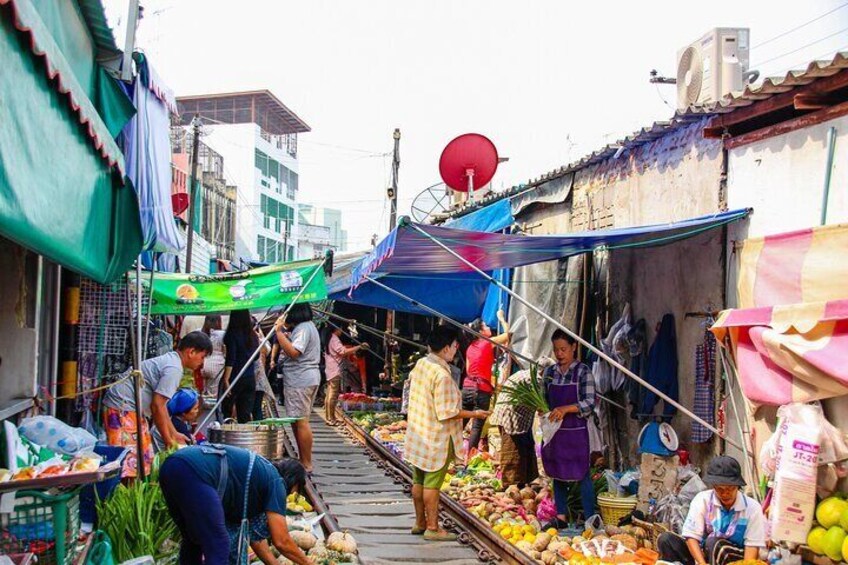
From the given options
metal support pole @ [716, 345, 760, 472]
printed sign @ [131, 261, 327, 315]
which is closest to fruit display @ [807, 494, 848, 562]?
metal support pole @ [716, 345, 760, 472]

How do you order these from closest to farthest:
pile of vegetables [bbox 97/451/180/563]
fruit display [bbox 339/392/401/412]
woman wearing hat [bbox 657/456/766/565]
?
woman wearing hat [bbox 657/456/766/565] → pile of vegetables [bbox 97/451/180/563] → fruit display [bbox 339/392/401/412]

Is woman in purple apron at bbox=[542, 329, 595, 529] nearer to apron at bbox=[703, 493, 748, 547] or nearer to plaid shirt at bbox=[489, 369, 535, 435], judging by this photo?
plaid shirt at bbox=[489, 369, 535, 435]

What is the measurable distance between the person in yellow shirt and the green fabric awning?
340 centimetres

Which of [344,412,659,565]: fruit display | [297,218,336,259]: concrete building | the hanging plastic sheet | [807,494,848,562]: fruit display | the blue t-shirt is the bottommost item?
[344,412,659,565]: fruit display

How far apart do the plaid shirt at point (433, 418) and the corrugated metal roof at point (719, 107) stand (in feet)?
11.5

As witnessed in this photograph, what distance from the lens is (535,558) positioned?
7.64m

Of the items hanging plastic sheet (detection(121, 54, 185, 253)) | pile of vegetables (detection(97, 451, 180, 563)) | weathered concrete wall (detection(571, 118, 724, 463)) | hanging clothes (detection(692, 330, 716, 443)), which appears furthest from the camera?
weathered concrete wall (detection(571, 118, 724, 463))

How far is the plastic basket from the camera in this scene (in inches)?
333

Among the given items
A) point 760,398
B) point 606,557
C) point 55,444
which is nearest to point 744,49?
point 760,398

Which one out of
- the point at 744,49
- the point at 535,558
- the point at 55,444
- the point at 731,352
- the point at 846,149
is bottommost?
the point at 535,558

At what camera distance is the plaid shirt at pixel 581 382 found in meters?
8.55

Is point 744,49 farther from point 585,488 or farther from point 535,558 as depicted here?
point 535,558

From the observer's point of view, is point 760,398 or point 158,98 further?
point 158,98

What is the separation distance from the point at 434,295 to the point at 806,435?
27.2 feet
